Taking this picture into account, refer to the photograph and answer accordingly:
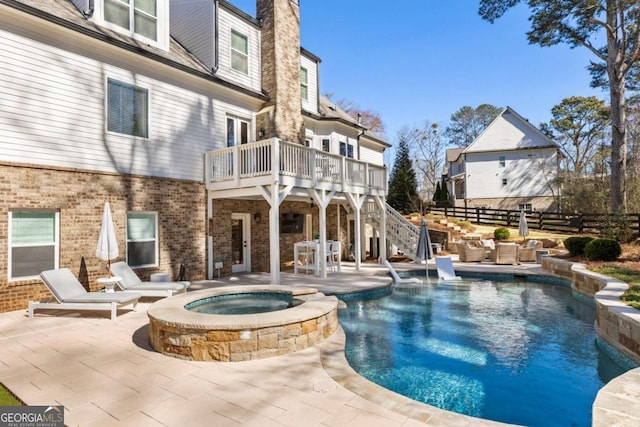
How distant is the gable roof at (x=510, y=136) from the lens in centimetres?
3206

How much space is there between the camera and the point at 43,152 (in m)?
8.08

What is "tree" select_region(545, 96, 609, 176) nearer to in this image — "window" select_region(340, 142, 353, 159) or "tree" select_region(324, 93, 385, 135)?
"tree" select_region(324, 93, 385, 135)

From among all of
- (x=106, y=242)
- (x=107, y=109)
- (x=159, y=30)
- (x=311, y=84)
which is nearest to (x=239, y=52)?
(x=159, y=30)

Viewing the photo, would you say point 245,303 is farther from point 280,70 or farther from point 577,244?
point 577,244

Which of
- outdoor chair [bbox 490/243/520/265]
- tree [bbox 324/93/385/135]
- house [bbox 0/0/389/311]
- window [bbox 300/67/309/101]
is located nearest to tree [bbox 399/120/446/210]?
tree [bbox 324/93/385/135]

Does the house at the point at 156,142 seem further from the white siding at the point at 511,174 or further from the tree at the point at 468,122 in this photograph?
the tree at the point at 468,122

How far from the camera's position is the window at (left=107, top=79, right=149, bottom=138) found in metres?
9.42

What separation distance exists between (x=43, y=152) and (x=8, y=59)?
1982 millimetres

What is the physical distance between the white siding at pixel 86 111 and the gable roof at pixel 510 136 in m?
28.9

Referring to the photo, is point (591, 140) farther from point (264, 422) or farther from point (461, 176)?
point (264, 422)

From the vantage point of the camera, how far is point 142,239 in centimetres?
1009

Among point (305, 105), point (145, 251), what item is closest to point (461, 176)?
point (305, 105)

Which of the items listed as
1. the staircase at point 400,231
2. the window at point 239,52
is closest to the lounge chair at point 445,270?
the staircase at point 400,231

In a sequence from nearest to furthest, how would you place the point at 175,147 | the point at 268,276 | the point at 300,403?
1. the point at 300,403
2. the point at 175,147
3. the point at 268,276
